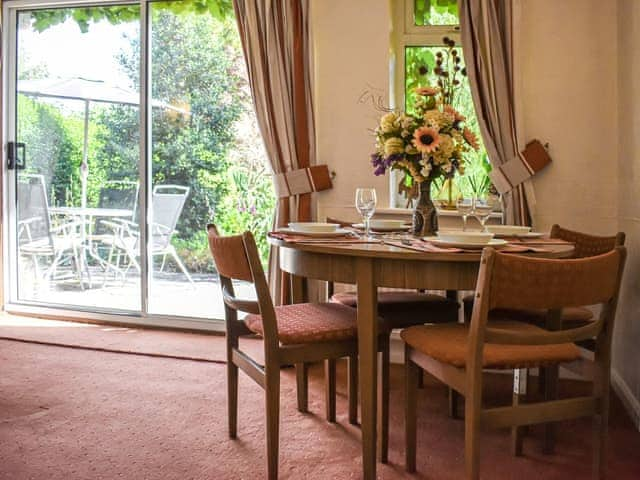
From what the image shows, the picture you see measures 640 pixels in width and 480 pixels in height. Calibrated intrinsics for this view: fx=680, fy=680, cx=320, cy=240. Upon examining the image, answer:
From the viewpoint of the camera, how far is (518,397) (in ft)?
7.62

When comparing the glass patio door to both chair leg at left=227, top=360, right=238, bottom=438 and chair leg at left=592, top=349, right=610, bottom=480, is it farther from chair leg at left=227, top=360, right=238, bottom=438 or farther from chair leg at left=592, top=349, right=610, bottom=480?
chair leg at left=592, top=349, right=610, bottom=480

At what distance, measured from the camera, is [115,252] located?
15.4ft

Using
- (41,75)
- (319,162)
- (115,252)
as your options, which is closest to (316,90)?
(319,162)

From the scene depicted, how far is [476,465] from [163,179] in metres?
3.27

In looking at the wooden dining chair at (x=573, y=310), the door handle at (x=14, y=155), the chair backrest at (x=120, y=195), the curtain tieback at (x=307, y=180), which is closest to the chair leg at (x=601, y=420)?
the wooden dining chair at (x=573, y=310)

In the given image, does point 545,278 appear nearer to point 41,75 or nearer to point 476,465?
point 476,465

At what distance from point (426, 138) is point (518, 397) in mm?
976

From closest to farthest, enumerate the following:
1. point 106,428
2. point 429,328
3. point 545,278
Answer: point 545,278 < point 429,328 < point 106,428

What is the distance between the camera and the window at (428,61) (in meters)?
3.83

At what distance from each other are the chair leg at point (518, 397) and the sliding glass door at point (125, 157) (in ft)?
7.66

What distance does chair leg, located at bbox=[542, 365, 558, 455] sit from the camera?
2.35 metres

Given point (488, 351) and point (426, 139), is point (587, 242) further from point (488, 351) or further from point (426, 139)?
point (488, 351)

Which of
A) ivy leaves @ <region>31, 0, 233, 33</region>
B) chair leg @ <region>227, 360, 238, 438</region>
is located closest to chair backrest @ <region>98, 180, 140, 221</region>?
ivy leaves @ <region>31, 0, 233, 33</region>

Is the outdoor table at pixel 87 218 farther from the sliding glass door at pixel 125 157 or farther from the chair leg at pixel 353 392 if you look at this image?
the chair leg at pixel 353 392
